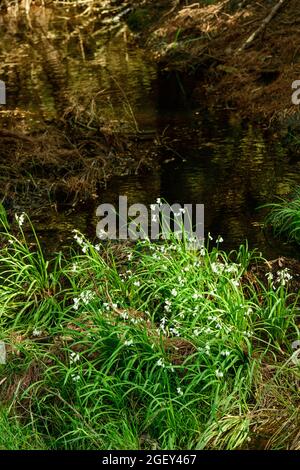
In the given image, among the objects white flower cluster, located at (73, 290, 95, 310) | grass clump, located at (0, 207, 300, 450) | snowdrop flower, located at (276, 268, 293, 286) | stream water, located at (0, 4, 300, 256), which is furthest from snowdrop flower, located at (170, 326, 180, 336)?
stream water, located at (0, 4, 300, 256)

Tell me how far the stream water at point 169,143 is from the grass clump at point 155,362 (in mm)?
1605

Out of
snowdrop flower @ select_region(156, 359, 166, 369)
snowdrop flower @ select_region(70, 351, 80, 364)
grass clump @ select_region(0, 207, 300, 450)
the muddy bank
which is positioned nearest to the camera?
grass clump @ select_region(0, 207, 300, 450)

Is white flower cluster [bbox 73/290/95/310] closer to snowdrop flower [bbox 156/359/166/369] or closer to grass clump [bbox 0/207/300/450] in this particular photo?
grass clump [bbox 0/207/300/450]

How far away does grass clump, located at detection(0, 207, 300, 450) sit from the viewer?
17.8 ft

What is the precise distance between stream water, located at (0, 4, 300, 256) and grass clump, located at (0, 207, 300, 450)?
1605 mm

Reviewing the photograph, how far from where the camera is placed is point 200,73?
46.5ft

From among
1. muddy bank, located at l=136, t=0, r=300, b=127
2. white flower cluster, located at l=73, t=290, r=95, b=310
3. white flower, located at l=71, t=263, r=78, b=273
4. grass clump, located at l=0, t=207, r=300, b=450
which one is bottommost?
grass clump, located at l=0, t=207, r=300, b=450

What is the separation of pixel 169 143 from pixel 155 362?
5551mm

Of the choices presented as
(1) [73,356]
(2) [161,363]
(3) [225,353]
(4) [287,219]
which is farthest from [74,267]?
(4) [287,219]

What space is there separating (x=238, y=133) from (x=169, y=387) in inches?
237

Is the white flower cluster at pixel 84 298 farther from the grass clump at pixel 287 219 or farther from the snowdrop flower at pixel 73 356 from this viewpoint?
the grass clump at pixel 287 219

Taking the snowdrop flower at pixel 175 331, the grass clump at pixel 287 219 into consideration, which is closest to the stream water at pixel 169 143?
the grass clump at pixel 287 219

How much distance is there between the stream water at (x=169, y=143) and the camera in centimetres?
892
